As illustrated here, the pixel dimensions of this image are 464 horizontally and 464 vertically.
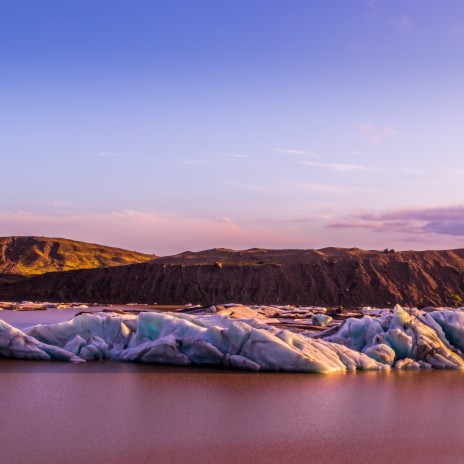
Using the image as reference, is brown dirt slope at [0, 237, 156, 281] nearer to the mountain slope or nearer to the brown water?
the mountain slope

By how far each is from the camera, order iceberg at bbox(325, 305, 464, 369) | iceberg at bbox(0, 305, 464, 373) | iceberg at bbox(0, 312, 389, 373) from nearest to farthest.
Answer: iceberg at bbox(0, 312, 389, 373), iceberg at bbox(0, 305, 464, 373), iceberg at bbox(325, 305, 464, 369)

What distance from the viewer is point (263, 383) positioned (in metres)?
12.7

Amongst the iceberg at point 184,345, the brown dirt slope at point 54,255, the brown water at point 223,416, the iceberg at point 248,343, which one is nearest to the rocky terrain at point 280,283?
the iceberg at point 248,343

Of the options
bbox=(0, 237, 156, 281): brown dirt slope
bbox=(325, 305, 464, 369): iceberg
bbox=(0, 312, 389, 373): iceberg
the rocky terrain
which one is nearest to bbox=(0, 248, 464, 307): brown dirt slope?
the rocky terrain

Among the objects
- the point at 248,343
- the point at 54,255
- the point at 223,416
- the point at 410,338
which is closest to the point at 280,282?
the point at 410,338

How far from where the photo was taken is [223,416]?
9.69 metres

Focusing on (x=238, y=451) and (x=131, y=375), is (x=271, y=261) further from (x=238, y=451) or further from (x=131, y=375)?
(x=238, y=451)

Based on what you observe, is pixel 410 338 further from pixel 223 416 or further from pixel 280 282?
pixel 280 282

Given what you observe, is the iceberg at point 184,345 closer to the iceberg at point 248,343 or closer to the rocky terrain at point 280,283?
the iceberg at point 248,343

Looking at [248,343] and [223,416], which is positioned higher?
[248,343]

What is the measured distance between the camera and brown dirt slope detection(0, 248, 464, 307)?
50906 mm

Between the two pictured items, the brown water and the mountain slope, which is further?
the mountain slope

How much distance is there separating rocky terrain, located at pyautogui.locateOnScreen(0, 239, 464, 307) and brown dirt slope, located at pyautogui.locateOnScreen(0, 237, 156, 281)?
1673 inches

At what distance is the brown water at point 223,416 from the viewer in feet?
25.5
